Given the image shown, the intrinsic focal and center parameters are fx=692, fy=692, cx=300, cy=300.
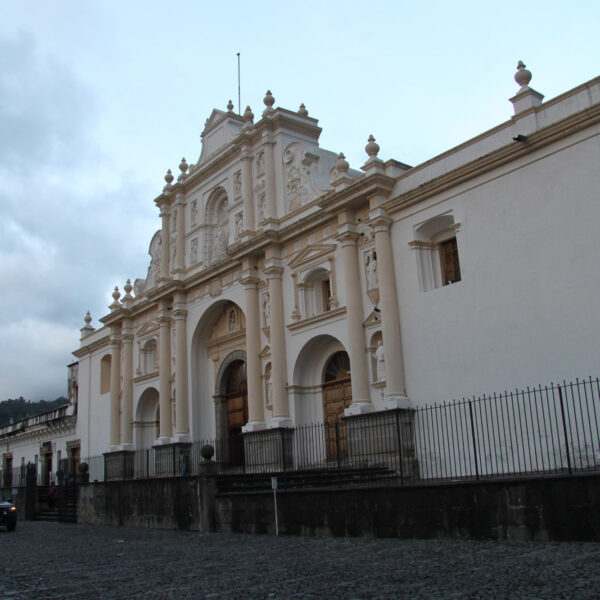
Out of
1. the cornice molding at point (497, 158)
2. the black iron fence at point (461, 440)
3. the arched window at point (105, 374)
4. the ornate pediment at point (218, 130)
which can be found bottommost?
the black iron fence at point (461, 440)

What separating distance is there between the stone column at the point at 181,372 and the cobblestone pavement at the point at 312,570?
1161 cm

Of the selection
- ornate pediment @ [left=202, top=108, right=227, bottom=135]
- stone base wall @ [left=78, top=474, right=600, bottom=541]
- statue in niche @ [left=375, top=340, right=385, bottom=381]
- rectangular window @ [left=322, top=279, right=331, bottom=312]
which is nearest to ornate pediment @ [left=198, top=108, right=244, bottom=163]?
ornate pediment @ [left=202, top=108, right=227, bottom=135]

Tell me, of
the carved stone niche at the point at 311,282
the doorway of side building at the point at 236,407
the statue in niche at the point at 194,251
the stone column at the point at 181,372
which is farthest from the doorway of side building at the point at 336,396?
the statue in niche at the point at 194,251

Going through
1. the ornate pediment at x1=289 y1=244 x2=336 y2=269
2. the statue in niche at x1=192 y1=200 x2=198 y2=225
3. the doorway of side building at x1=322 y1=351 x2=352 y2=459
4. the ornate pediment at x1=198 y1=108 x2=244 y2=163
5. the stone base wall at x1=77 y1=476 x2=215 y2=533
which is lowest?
the stone base wall at x1=77 y1=476 x2=215 y2=533

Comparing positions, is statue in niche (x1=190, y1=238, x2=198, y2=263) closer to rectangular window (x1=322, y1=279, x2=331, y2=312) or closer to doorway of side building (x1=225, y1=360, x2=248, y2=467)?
doorway of side building (x1=225, y1=360, x2=248, y2=467)

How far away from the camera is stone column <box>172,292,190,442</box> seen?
2459 centimetres

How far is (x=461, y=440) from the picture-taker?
606 inches

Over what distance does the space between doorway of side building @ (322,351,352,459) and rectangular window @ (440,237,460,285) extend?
13.0 feet

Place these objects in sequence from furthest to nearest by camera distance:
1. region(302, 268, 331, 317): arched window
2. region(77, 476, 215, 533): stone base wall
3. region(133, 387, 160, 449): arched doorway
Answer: region(133, 387, 160, 449): arched doorway
region(302, 268, 331, 317): arched window
region(77, 476, 215, 533): stone base wall

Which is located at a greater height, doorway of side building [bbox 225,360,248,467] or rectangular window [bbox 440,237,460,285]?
rectangular window [bbox 440,237,460,285]

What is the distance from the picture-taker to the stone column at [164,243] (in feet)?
89.1

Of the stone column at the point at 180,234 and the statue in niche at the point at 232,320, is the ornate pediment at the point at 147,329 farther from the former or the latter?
the statue in niche at the point at 232,320

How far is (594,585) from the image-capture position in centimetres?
653

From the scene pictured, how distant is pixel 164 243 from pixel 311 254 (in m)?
9.47
